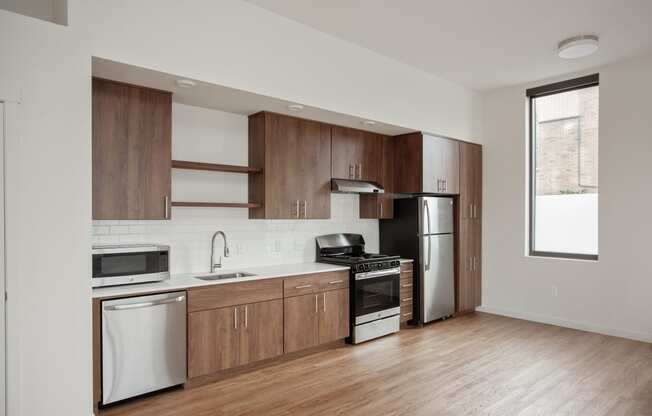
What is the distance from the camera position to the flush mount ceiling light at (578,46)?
12.7 feet

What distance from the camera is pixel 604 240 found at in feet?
15.4

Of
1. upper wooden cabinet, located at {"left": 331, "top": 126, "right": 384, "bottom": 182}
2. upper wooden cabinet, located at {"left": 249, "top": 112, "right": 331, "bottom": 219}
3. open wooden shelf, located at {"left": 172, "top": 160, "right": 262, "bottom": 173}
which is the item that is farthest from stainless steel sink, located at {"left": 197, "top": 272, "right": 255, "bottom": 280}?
upper wooden cabinet, located at {"left": 331, "top": 126, "right": 384, "bottom": 182}

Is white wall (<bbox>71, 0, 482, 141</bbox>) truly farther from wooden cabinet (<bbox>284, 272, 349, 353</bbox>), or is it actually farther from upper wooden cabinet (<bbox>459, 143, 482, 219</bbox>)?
wooden cabinet (<bbox>284, 272, 349, 353</bbox>)

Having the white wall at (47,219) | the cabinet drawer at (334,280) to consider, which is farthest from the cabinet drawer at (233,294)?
the white wall at (47,219)

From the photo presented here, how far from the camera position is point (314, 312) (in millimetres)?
3945

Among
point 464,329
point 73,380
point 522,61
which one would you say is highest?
point 522,61

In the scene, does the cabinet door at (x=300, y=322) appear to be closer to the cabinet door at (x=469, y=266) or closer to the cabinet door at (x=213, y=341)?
the cabinet door at (x=213, y=341)

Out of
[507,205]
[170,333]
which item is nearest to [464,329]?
[507,205]

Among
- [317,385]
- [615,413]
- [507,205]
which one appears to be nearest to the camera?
[615,413]

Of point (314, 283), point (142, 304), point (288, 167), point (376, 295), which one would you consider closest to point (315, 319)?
point (314, 283)

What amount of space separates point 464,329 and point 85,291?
13.2 feet

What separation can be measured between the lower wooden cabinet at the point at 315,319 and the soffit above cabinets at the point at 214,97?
5.80 ft

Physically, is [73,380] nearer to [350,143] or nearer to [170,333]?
[170,333]

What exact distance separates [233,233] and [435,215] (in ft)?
8.29
